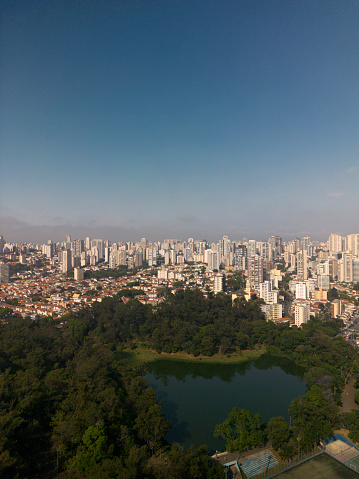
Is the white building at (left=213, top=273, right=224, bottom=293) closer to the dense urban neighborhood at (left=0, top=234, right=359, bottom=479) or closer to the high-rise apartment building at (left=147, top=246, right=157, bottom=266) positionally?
the dense urban neighborhood at (left=0, top=234, right=359, bottom=479)

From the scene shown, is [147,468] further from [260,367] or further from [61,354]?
[260,367]

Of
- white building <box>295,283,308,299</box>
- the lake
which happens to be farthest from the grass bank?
white building <box>295,283,308,299</box>

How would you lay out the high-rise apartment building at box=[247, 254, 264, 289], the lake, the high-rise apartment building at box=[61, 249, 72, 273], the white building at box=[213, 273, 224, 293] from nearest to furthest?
the lake, the white building at box=[213, 273, 224, 293], the high-rise apartment building at box=[247, 254, 264, 289], the high-rise apartment building at box=[61, 249, 72, 273]

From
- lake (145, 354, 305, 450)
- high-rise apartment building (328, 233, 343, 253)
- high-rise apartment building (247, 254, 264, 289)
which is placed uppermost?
high-rise apartment building (328, 233, 343, 253)

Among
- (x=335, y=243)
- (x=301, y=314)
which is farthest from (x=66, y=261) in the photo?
(x=335, y=243)

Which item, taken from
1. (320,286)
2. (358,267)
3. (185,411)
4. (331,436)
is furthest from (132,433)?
(358,267)

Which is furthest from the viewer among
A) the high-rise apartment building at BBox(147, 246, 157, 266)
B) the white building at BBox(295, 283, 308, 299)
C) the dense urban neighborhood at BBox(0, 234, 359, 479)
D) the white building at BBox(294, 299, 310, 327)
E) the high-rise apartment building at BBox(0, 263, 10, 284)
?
the high-rise apartment building at BBox(147, 246, 157, 266)

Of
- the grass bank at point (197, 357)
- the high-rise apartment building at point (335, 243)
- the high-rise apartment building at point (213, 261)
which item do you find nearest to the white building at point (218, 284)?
the grass bank at point (197, 357)

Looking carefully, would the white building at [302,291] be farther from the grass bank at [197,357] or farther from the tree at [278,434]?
the tree at [278,434]
